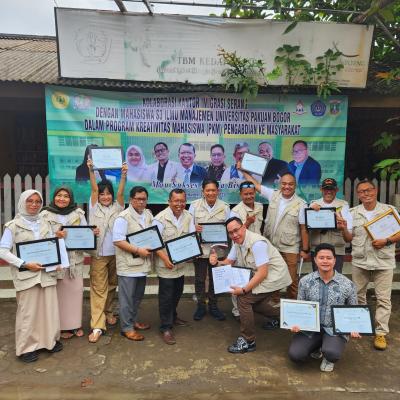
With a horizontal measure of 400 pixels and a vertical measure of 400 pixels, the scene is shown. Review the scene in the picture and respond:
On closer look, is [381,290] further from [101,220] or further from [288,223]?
[101,220]

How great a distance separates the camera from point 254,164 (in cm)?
478

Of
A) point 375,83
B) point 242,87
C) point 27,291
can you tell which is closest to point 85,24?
point 242,87

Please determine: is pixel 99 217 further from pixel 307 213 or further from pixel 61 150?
pixel 307 213

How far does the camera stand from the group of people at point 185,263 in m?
3.49

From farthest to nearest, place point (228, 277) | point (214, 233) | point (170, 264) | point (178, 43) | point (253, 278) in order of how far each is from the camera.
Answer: point (178, 43) < point (214, 233) < point (170, 264) < point (228, 277) < point (253, 278)

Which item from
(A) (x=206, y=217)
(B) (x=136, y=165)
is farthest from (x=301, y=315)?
(B) (x=136, y=165)

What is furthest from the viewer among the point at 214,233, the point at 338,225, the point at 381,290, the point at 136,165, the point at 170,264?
the point at 136,165

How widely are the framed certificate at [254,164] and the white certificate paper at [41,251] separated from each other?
2477 millimetres

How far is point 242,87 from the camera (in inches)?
212

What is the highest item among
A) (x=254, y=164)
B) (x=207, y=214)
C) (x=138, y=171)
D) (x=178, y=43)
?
(x=178, y=43)

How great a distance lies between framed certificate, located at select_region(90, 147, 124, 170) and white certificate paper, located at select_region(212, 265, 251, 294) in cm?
177

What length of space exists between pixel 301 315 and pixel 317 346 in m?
0.43

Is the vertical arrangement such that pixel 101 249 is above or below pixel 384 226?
below

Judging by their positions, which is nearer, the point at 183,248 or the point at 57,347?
the point at 57,347
